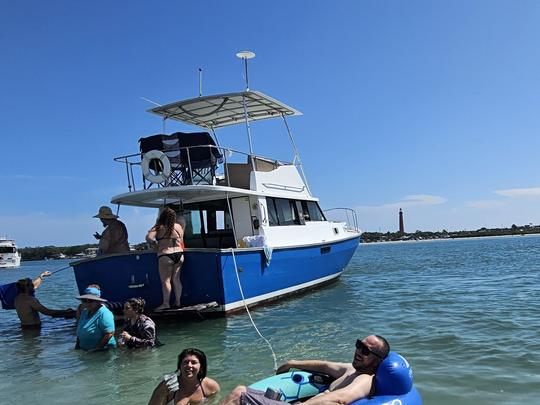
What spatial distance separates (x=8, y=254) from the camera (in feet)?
205

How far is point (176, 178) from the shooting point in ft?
39.7

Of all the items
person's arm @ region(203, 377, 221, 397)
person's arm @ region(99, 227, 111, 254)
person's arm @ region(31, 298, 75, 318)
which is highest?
person's arm @ region(99, 227, 111, 254)

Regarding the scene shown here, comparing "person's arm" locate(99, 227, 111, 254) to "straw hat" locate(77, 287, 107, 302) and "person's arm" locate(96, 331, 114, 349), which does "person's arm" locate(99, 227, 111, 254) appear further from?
"person's arm" locate(96, 331, 114, 349)

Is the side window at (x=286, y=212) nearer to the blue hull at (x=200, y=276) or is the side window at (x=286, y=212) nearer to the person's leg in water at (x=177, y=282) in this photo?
the blue hull at (x=200, y=276)

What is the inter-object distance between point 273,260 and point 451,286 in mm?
7452

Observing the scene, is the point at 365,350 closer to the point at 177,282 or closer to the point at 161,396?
the point at 161,396

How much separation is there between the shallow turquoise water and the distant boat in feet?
178

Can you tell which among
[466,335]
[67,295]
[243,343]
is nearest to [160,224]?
[243,343]

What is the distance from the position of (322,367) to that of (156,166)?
23.2 ft

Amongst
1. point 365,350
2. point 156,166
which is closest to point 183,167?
point 156,166

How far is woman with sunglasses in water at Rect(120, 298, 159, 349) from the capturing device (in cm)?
801

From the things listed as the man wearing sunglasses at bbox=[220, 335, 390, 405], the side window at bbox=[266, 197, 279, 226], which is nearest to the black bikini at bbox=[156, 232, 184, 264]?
the side window at bbox=[266, 197, 279, 226]

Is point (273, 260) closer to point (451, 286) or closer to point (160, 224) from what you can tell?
point (160, 224)

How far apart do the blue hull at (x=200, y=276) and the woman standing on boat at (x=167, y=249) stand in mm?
280
